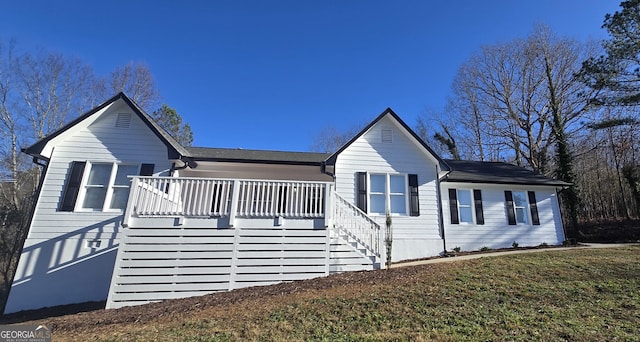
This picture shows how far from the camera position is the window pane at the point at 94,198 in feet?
30.7

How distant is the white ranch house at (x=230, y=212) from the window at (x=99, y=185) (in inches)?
1.5

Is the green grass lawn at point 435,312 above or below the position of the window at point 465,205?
below

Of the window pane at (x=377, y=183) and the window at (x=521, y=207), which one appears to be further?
the window at (x=521, y=207)

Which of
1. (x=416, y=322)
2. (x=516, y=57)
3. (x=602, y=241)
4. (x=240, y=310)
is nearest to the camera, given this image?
(x=416, y=322)

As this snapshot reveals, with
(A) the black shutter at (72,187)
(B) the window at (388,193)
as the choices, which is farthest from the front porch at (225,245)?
(A) the black shutter at (72,187)

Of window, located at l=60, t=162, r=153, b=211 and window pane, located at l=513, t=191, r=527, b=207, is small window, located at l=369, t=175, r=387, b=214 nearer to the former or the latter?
window pane, located at l=513, t=191, r=527, b=207

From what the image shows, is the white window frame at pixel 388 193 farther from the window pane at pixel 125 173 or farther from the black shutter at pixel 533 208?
the window pane at pixel 125 173

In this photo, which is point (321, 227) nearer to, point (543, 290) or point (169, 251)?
point (169, 251)

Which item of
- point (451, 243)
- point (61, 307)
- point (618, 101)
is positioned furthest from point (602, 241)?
point (61, 307)

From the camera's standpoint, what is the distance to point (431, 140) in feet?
103

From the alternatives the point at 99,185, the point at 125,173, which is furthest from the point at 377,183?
the point at 99,185

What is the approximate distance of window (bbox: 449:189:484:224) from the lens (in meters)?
12.4

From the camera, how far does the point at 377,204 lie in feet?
36.7

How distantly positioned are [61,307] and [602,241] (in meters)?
22.8
